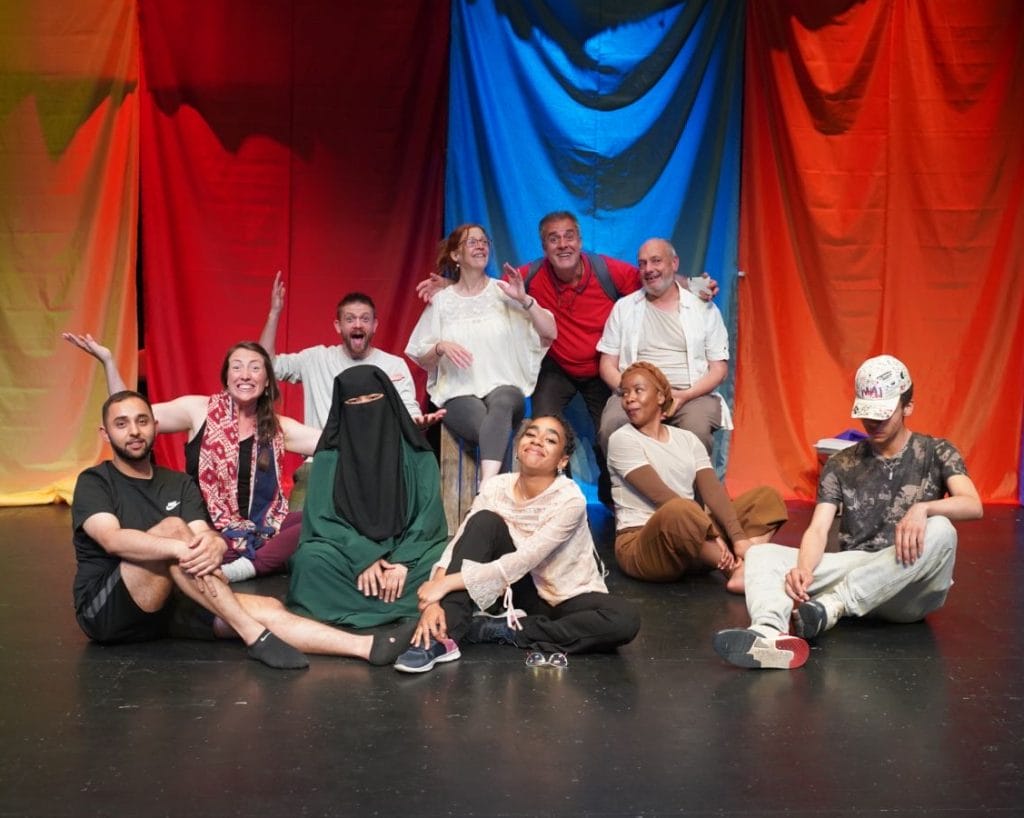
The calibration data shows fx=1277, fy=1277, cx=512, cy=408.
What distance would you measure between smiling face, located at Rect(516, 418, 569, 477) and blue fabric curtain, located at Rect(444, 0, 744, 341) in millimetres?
2456

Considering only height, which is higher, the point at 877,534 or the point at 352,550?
the point at 877,534

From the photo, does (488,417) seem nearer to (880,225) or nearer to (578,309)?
(578,309)

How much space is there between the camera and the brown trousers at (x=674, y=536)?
4668 millimetres

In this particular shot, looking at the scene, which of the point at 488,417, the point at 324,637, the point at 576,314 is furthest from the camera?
the point at 576,314

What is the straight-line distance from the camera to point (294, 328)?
6.43m

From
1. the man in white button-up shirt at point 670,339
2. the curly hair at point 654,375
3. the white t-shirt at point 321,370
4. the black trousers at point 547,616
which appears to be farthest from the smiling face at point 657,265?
the black trousers at point 547,616

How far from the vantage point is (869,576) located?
4.04 meters

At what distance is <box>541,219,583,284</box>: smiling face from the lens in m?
5.84

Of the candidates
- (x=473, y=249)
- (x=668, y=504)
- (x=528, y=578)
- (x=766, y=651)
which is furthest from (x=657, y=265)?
(x=766, y=651)

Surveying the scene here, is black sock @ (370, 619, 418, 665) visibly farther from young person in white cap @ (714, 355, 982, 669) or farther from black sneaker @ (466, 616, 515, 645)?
young person in white cap @ (714, 355, 982, 669)

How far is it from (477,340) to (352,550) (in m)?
1.64

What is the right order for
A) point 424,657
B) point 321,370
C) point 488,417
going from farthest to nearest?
point 321,370 → point 488,417 → point 424,657

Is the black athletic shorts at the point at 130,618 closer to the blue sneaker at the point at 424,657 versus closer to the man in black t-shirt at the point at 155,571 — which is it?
the man in black t-shirt at the point at 155,571

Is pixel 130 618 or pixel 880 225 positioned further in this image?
pixel 880 225
